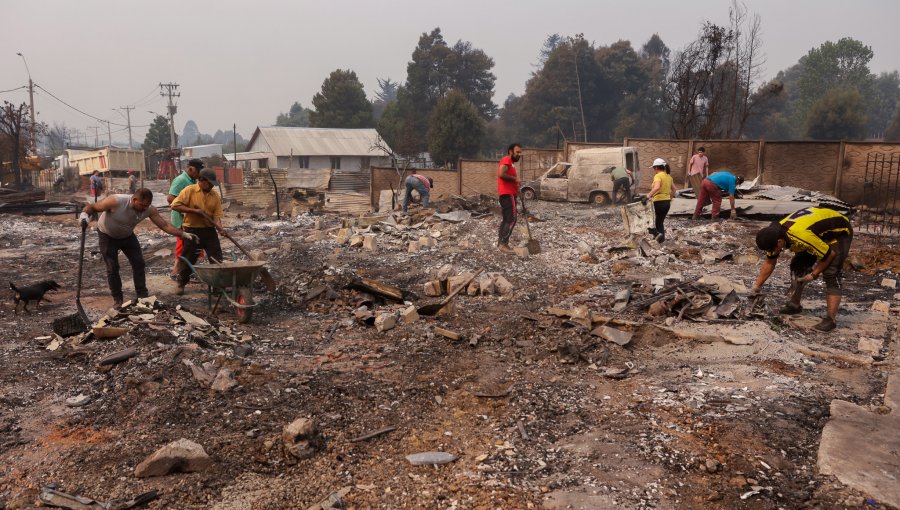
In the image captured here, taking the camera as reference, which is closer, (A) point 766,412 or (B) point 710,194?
(A) point 766,412

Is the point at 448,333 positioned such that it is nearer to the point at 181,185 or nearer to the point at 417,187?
the point at 181,185

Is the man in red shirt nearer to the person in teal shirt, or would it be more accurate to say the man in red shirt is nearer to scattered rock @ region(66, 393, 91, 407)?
the person in teal shirt

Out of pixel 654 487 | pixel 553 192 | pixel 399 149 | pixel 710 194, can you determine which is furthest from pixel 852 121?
pixel 654 487

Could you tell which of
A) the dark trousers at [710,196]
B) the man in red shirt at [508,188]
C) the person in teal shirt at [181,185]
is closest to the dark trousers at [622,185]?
the dark trousers at [710,196]

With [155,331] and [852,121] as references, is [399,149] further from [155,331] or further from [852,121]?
[155,331]

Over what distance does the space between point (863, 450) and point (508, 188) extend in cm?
624

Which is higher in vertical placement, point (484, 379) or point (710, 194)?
point (710, 194)

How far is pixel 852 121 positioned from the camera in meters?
40.3

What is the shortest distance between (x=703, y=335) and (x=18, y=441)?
16.6 feet

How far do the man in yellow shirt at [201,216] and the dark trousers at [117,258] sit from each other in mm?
642

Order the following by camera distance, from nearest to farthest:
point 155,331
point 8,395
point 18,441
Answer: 1. point 18,441
2. point 8,395
3. point 155,331

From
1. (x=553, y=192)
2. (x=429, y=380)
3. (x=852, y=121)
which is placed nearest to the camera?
(x=429, y=380)

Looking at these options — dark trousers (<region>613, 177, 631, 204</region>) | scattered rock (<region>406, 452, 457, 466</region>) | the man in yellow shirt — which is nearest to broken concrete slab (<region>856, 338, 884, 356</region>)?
scattered rock (<region>406, 452, 457, 466</region>)

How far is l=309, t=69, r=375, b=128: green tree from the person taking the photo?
5162 cm
